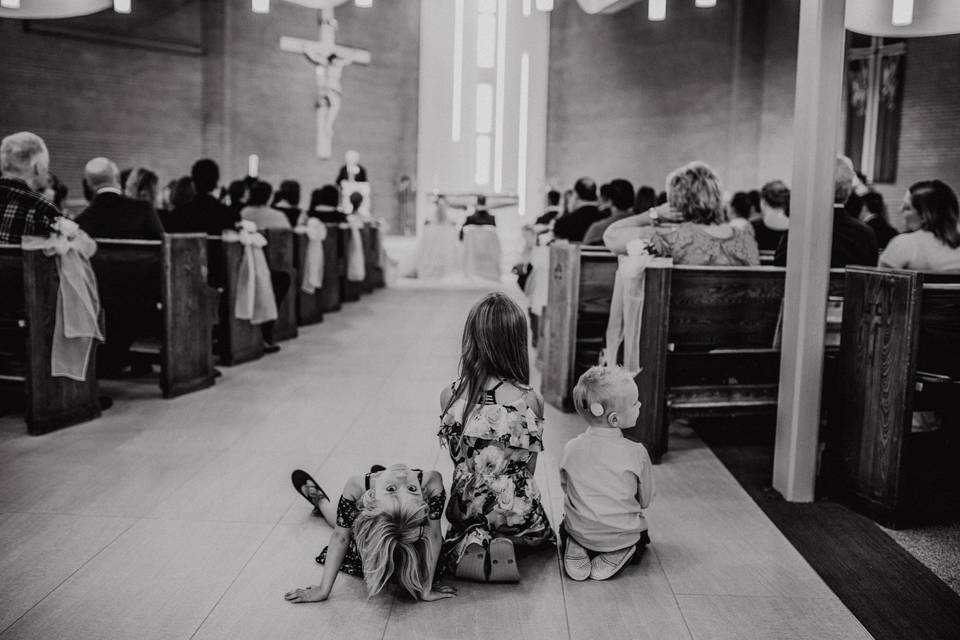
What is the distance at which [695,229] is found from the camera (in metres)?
4.26

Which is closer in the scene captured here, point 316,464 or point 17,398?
point 316,464

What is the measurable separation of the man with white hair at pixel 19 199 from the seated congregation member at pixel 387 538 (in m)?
2.66

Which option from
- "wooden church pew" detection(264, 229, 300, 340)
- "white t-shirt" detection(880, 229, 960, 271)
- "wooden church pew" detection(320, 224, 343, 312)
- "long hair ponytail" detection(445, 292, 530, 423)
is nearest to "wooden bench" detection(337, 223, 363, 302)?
"wooden church pew" detection(320, 224, 343, 312)

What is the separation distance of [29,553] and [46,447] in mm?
1340

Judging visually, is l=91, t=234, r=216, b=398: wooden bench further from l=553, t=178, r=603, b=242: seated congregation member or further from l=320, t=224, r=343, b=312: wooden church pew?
l=320, t=224, r=343, b=312: wooden church pew

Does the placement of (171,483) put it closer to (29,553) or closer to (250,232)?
(29,553)

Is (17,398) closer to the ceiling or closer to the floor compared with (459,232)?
closer to the floor

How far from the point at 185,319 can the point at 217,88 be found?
32.7 ft

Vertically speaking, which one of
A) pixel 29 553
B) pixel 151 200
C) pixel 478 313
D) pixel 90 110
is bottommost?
pixel 29 553

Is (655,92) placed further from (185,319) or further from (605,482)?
(605,482)

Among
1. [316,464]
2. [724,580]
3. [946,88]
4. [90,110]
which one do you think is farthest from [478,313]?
[90,110]

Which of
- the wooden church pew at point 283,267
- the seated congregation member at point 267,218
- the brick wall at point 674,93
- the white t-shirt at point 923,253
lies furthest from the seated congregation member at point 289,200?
the brick wall at point 674,93

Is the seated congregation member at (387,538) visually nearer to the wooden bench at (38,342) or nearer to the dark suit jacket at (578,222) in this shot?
the wooden bench at (38,342)

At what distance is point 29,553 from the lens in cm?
287
